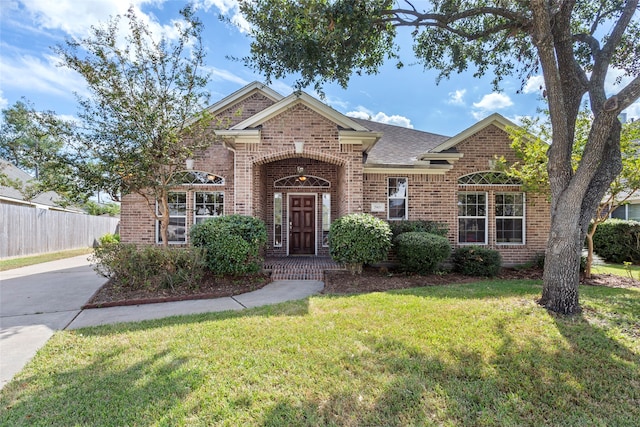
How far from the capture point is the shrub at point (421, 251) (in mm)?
8211

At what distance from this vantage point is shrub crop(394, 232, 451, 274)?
323 inches

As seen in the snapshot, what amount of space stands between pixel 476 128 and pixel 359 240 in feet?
19.9

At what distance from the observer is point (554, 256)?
5242 mm

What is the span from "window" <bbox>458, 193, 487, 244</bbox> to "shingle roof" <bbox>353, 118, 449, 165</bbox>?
7.55 ft

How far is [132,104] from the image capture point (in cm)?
680

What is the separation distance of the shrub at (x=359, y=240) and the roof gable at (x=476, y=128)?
400 centimetres

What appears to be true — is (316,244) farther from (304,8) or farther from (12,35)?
(12,35)

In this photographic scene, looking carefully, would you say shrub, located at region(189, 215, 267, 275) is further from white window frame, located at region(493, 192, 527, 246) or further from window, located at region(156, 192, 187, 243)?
white window frame, located at region(493, 192, 527, 246)

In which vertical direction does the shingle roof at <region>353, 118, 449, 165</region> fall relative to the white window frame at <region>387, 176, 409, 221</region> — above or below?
above

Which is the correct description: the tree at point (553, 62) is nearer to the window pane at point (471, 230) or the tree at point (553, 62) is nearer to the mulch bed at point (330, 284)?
the mulch bed at point (330, 284)

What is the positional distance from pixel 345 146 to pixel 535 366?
6959 mm

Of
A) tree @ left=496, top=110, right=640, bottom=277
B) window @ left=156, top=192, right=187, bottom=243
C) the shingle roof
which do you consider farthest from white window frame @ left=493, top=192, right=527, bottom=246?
window @ left=156, top=192, right=187, bottom=243

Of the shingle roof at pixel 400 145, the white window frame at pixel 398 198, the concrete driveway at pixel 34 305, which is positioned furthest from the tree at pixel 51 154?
the white window frame at pixel 398 198

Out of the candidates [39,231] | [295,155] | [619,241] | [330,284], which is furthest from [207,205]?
[619,241]
